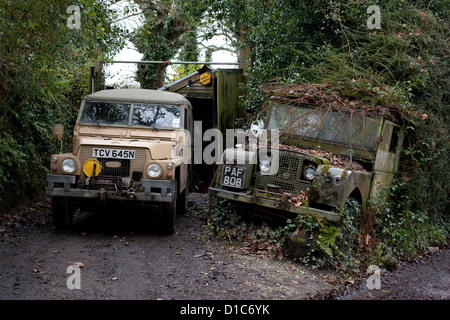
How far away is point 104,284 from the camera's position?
15.3 ft

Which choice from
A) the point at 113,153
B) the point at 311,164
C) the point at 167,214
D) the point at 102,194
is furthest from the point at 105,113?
the point at 311,164

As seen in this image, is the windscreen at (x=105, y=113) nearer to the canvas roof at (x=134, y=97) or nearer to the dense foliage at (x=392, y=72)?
the canvas roof at (x=134, y=97)

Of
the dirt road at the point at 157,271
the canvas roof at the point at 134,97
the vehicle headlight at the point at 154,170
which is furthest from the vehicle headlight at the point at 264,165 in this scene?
the canvas roof at the point at 134,97

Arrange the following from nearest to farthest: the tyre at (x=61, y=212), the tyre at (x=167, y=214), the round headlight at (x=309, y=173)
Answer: the round headlight at (x=309, y=173), the tyre at (x=61, y=212), the tyre at (x=167, y=214)

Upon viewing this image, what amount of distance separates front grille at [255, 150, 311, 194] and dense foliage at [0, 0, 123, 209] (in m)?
3.63

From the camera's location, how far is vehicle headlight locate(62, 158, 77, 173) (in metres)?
6.45

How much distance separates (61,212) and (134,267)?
6.47 ft

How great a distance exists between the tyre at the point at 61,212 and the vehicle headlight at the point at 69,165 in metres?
0.46

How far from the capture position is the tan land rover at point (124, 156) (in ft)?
20.8

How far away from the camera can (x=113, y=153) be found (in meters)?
6.61

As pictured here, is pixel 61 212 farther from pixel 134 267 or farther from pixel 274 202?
pixel 274 202

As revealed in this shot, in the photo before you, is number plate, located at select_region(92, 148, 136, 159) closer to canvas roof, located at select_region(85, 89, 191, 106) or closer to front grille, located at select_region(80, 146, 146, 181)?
front grille, located at select_region(80, 146, 146, 181)

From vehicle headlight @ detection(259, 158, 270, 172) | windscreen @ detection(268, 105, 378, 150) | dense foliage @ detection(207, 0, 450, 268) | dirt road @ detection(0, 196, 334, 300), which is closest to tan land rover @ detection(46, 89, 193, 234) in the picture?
dirt road @ detection(0, 196, 334, 300)
